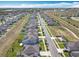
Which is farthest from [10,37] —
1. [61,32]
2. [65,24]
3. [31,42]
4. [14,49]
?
[65,24]

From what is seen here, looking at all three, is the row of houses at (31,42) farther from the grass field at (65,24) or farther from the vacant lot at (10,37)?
the grass field at (65,24)

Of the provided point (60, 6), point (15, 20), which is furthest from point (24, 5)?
point (60, 6)

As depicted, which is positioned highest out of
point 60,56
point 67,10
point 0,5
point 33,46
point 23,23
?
point 0,5

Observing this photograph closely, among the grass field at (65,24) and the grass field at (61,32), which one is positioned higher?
the grass field at (65,24)

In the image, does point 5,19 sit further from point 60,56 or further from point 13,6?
point 60,56

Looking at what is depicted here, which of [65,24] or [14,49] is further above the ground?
[65,24]

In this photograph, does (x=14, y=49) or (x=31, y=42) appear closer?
(x=14, y=49)

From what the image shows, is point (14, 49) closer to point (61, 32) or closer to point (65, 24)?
point (61, 32)

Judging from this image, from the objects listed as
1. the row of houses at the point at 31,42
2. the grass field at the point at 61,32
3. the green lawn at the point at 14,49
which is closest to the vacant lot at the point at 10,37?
the green lawn at the point at 14,49

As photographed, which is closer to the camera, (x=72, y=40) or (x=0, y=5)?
(x=72, y=40)
